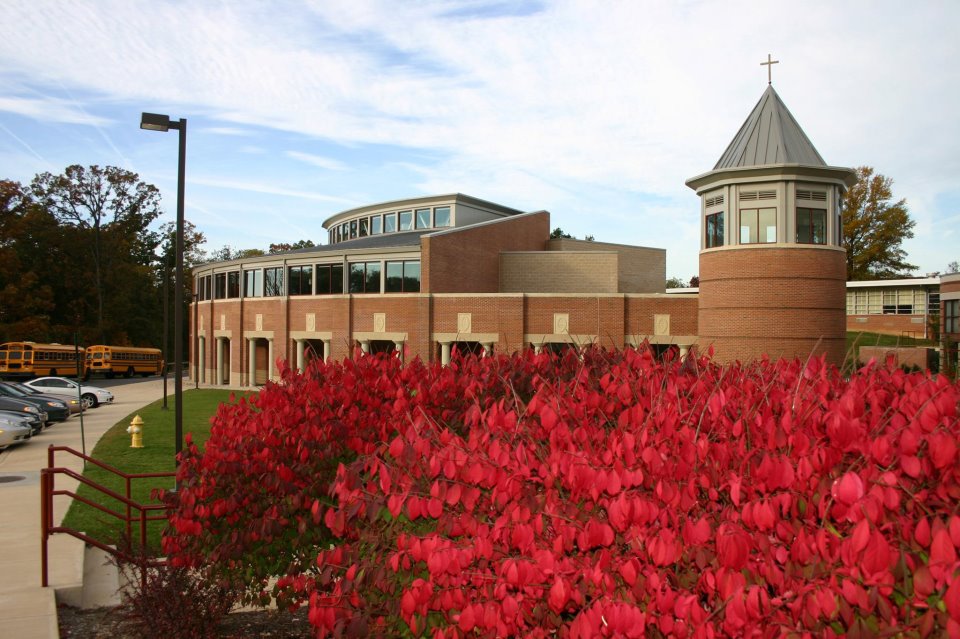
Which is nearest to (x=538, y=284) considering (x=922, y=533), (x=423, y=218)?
(x=423, y=218)

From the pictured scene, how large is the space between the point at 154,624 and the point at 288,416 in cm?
224

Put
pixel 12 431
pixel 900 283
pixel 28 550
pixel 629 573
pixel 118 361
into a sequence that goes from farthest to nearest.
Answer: pixel 118 361 → pixel 900 283 → pixel 12 431 → pixel 28 550 → pixel 629 573

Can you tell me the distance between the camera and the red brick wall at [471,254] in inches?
1550

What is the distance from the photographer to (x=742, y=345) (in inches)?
1016

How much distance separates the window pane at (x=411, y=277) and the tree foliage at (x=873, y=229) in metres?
45.5

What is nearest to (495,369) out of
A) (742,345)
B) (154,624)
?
(154,624)

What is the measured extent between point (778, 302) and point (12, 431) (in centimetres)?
2556

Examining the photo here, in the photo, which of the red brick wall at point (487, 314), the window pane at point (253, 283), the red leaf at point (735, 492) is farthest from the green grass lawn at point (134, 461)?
the window pane at point (253, 283)

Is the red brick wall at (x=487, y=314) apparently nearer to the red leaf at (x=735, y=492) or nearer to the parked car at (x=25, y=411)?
the parked car at (x=25, y=411)

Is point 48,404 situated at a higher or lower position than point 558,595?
lower

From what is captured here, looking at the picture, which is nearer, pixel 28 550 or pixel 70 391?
pixel 28 550

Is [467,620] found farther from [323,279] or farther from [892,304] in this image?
[892,304]

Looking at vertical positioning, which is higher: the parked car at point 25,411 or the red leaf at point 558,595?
the red leaf at point 558,595

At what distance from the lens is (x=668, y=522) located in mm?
3625
